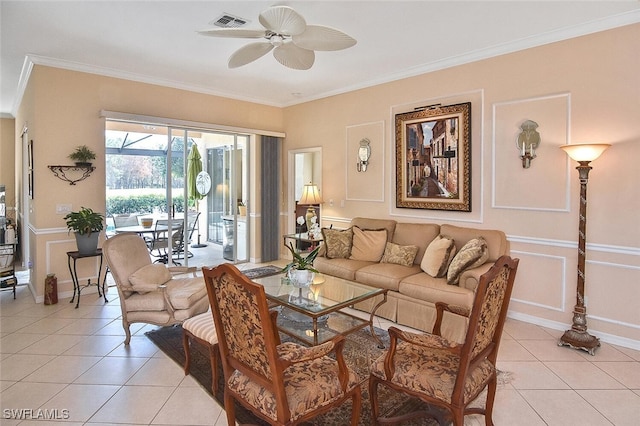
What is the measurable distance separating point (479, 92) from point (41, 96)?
5293mm

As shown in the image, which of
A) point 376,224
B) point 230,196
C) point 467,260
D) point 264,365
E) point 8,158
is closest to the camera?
point 264,365

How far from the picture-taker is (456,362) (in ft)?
6.76

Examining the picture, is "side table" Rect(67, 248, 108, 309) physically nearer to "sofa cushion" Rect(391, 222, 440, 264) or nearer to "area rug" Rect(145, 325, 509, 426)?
"area rug" Rect(145, 325, 509, 426)

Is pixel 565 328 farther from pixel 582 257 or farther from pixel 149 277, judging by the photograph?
pixel 149 277

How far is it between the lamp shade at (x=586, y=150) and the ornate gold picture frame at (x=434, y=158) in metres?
1.14

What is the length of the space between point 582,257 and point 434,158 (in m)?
1.97

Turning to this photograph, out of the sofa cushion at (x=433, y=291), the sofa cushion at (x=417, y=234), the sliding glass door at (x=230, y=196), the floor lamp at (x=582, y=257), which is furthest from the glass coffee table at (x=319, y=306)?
the sliding glass door at (x=230, y=196)

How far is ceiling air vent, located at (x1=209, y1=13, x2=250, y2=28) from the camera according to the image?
3355 millimetres

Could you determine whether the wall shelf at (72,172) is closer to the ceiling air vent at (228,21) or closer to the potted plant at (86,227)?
the potted plant at (86,227)

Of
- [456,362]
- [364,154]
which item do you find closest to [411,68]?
[364,154]

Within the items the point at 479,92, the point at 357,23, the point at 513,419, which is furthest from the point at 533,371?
the point at 357,23

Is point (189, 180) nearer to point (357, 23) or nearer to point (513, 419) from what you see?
point (357, 23)

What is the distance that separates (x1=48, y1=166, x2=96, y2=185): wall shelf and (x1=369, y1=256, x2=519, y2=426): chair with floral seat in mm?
4518

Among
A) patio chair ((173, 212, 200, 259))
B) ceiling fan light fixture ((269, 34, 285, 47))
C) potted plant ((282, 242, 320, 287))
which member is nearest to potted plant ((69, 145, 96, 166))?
patio chair ((173, 212, 200, 259))
